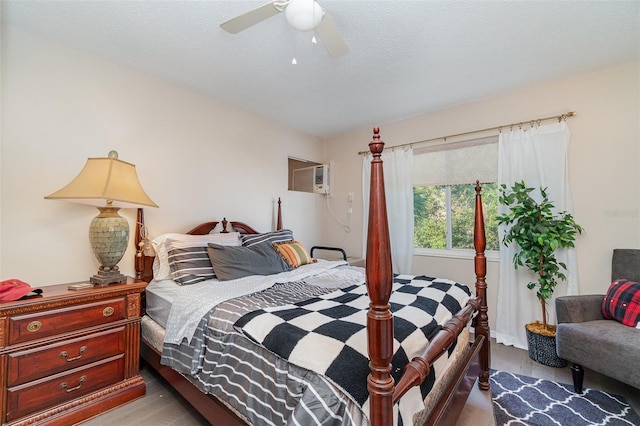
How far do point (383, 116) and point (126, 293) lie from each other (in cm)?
319

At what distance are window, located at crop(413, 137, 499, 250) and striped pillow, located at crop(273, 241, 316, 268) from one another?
5.13ft

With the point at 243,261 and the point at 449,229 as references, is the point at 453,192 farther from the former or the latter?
the point at 243,261

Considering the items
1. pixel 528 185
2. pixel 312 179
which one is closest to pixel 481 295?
pixel 528 185

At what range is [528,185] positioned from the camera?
108 inches

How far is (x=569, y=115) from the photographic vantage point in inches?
100

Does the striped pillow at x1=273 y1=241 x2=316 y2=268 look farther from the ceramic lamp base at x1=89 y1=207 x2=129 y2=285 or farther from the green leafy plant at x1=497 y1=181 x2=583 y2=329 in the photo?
the green leafy plant at x1=497 y1=181 x2=583 y2=329

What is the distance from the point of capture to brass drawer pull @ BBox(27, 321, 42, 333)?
1522 millimetres

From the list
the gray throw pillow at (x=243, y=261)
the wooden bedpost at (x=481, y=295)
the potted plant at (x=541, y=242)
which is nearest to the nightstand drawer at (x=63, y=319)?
the gray throw pillow at (x=243, y=261)

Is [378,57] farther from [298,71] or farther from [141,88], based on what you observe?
[141,88]

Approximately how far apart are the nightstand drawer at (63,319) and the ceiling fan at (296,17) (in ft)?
6.11

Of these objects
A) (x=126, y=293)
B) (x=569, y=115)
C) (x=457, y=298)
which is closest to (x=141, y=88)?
(x=126, y=293)

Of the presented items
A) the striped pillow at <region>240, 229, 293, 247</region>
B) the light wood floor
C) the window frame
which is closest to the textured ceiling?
the window frame

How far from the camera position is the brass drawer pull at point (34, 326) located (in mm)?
1522

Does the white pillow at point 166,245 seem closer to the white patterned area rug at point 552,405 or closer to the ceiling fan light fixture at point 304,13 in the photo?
the ceiling fan light fixture at point 304,13
